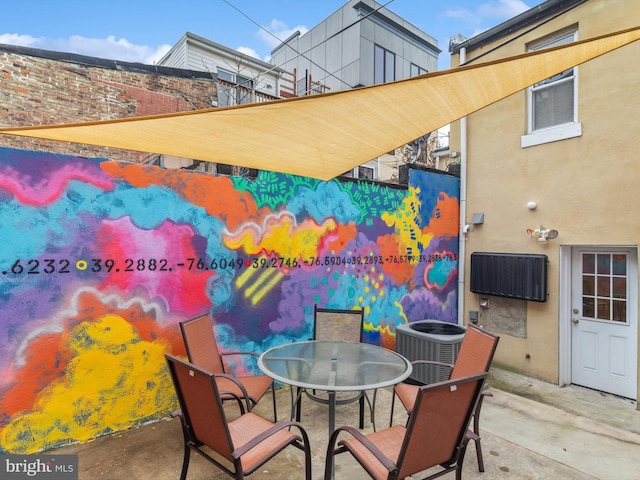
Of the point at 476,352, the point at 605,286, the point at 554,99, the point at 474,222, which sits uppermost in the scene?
the point at 554,99

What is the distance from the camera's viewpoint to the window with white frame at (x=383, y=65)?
1441 cm

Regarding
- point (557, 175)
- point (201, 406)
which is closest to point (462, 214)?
point (557, 175)

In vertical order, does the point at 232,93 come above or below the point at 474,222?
above

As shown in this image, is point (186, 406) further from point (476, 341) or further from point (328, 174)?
point (328, 174)

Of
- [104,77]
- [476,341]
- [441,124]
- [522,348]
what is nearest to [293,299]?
[476,341]

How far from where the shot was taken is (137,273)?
143 inches

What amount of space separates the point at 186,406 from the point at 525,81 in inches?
135

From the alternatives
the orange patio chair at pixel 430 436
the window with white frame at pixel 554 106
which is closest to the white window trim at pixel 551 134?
the window with white frame at pixel 554 106

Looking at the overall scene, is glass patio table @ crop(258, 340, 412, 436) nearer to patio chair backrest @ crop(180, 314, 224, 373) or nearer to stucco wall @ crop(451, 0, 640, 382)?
patio chair backrest @ crop(180, 314, 224, 373)

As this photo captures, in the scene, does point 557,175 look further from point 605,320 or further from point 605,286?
point 605,320

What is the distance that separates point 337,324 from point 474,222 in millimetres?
3533

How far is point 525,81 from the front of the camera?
107 inches

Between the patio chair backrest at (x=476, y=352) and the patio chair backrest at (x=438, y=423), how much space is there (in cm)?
78
